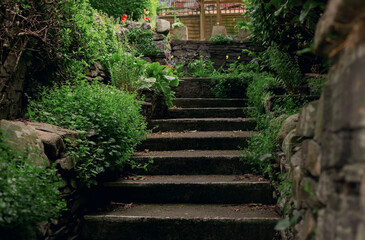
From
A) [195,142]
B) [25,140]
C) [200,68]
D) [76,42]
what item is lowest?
[195,142]

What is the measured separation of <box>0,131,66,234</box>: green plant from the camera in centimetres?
174

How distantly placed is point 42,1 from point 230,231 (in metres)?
2.85

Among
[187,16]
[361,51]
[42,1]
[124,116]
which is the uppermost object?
[187,16]

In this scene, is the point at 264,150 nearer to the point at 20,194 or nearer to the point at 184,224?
the point at 184,224

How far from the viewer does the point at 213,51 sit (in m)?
8.30

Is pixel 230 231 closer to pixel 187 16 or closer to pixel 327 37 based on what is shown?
pixel 327 37

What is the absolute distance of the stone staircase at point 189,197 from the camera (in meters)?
2.57

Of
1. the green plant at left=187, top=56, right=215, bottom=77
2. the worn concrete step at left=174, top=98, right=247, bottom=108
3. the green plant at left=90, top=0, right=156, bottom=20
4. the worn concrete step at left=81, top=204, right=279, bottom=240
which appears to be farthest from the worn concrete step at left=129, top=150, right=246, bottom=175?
the green plant at left=90, top=0, right=156, bottom=20

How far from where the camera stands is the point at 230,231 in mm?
2541

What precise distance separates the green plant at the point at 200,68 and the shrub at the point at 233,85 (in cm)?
135

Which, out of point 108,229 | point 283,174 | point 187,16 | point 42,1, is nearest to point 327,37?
point 283,174

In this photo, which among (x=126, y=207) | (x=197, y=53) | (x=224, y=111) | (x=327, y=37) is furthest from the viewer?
(x=197, y=53)

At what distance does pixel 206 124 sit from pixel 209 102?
1081 mm

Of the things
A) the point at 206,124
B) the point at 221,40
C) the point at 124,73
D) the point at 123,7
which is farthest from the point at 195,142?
the point at 123,7
